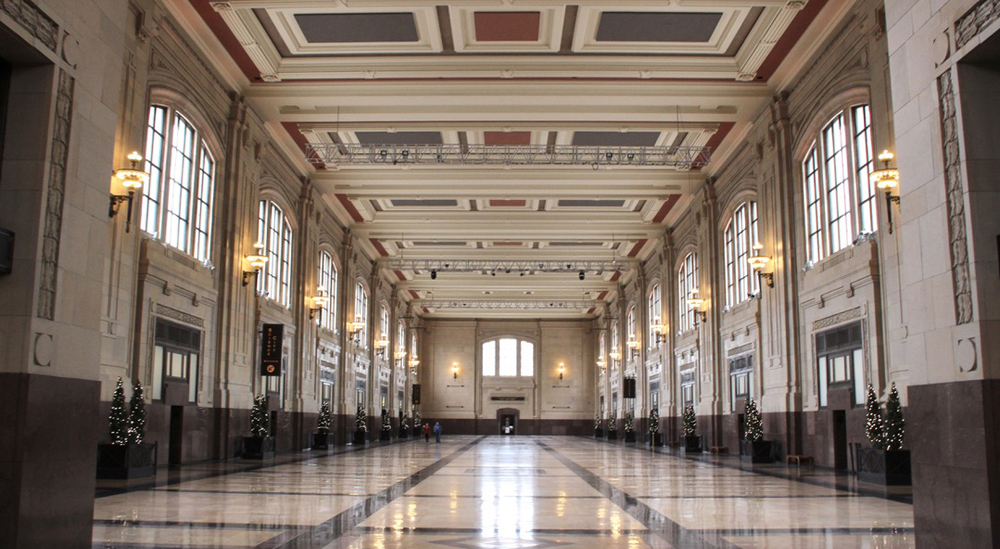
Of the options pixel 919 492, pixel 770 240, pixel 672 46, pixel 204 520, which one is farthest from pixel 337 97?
pixel 919 492

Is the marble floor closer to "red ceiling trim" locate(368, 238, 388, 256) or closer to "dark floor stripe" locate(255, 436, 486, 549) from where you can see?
"dark floor stripe" locate(255, 436, 486, 549)

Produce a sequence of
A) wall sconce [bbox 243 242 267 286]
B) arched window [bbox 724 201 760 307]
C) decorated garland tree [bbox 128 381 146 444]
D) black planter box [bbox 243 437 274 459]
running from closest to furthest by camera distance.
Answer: decorated garland tree [bbox 128 381 146 444], black planter box [bbox 243 437 274 459], wall sconce [bbox 243 242 267 286], arched window [bbox 724 201 760 307]

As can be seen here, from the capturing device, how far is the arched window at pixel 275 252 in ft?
80.2

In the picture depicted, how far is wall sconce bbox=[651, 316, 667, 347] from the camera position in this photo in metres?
35.0

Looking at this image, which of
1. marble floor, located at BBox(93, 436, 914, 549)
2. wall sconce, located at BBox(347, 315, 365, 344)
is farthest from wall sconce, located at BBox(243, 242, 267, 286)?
wall sconce, located at BBox(347, 315, 365, 344)

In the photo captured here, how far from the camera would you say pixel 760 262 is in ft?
70.0

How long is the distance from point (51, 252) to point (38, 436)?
151 centimetres

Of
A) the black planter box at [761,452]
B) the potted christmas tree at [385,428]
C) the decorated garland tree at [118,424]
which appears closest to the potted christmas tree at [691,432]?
the black planter box at [761,452]

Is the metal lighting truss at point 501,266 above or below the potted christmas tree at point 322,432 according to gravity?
above

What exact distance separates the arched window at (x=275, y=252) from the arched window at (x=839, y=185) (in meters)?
14.9

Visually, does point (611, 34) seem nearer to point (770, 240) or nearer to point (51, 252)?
point (770, 240)

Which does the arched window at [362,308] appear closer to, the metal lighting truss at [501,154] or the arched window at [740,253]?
the metal lighting truss at [501,154]

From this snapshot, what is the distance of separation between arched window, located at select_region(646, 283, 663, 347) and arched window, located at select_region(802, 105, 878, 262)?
17.8m

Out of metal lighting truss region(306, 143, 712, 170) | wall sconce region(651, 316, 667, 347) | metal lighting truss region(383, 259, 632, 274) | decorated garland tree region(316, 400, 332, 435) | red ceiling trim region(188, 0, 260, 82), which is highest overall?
red ceiling trim region(188, 0, 260, 82)
